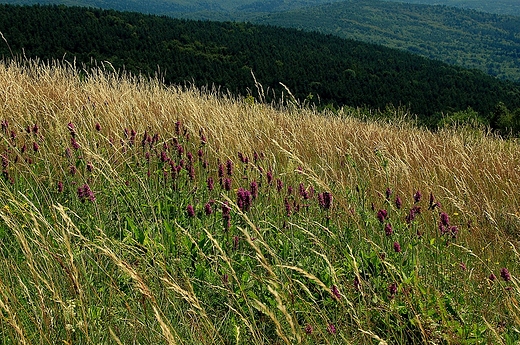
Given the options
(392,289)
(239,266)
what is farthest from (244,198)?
(392,289)

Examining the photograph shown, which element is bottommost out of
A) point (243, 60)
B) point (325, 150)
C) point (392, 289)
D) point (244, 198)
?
point (243, 60)

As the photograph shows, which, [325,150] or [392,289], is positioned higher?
[392,289]

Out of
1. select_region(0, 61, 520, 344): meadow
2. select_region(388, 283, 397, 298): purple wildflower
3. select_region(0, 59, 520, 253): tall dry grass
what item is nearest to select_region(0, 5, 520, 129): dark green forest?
select_region(0, 59, 520, 253): tall dry grass

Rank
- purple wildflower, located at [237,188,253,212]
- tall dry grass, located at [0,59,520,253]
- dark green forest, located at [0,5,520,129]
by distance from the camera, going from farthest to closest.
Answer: dark green forest, located at [0,5,520,129], tall dry grass, located at [0,59,520,253], purple wildflower, located at [237,188,253,212]

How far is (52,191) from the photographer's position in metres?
3.09

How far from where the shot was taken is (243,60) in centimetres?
5197

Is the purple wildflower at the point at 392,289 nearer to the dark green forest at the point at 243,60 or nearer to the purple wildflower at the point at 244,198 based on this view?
the purple wildflower at the point at 244,198

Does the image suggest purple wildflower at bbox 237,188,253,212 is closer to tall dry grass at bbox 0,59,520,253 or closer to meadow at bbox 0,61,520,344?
meadow at bbox 0,61,520,344

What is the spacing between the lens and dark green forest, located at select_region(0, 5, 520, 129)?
38375 mm

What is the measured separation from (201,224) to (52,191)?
1.08 meters

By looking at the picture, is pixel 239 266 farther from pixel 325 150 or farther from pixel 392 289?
pixel 325 150

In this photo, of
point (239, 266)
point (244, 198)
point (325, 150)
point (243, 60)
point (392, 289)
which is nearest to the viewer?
point (392, 289)

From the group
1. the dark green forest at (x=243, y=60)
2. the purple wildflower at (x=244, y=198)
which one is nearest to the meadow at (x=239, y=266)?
the purple wildflower at (x=244, y=198)

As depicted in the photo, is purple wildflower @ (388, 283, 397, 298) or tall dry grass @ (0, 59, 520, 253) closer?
purple wildflower @ (388, 283, 397, 298)
